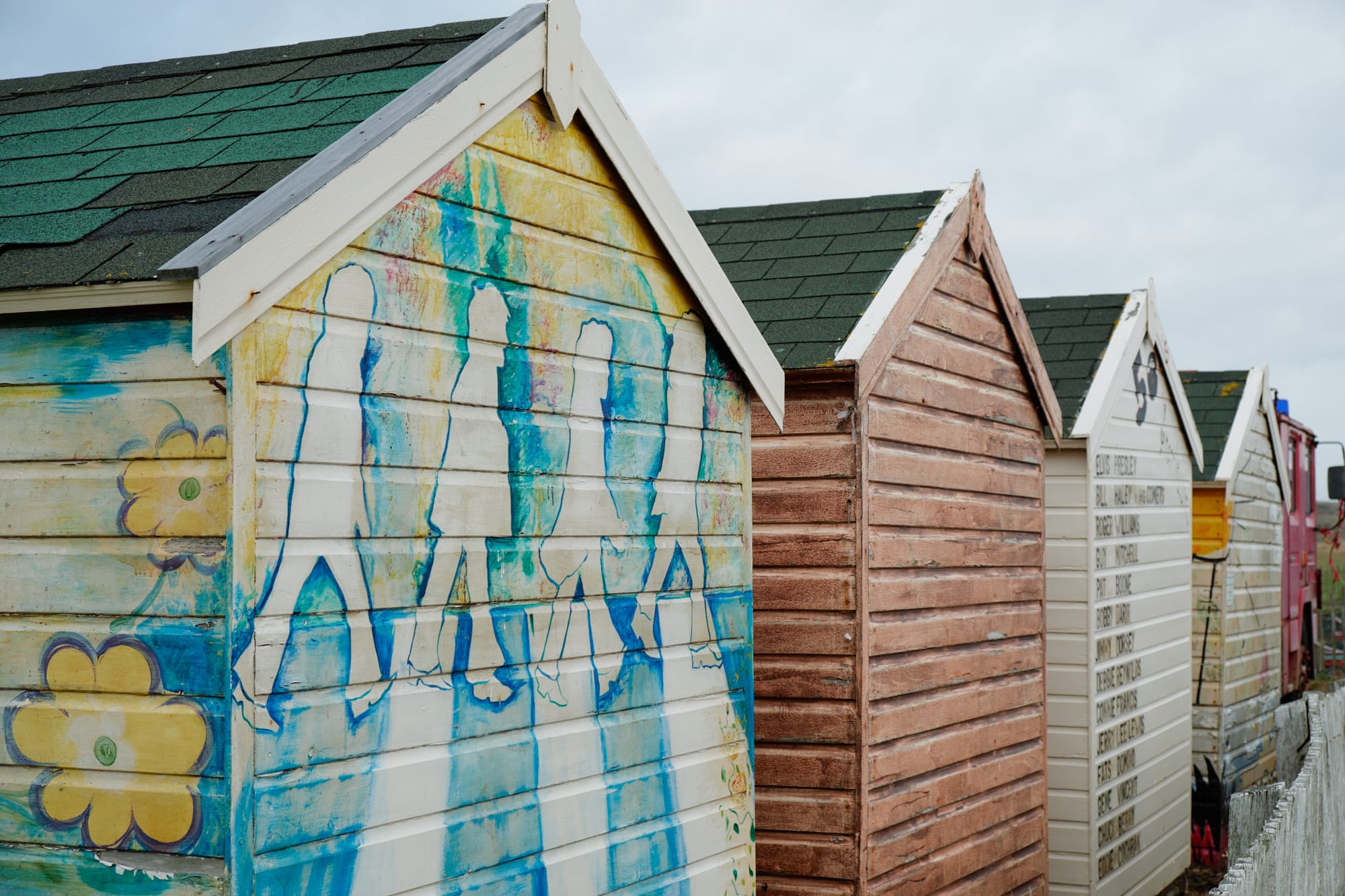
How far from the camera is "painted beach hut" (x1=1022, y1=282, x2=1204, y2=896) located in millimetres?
9086

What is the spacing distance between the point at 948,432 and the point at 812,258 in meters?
1.25

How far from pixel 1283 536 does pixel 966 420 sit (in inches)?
416

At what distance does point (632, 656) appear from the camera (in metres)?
4.98

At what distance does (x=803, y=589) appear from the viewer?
657 centimetres

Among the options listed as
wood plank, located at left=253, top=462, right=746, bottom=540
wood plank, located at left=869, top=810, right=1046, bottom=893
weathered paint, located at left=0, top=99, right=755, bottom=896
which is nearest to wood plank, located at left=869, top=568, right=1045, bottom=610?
wood plank, located at left=869, top=810, right=1046, bottom=893

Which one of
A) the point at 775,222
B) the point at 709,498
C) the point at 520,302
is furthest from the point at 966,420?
the point at 520,302

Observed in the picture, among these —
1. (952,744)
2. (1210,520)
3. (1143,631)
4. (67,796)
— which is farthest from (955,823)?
(1210,520)

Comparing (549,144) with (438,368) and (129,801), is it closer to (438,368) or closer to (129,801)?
(438,368)

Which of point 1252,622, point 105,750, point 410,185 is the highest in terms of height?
point 410,185

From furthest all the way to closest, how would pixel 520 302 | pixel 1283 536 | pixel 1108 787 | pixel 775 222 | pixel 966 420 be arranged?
1. pixel 1283 536
2. pixel 1108 787
3. pixel 775 222
4. pixel 966 420
5. pixel 520 302

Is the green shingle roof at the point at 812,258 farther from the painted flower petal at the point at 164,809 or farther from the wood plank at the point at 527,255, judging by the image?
the painted flower petal at the point at 164,809

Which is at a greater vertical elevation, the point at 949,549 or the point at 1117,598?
the point at 949,549

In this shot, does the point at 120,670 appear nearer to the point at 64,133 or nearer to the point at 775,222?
the point at 64,133

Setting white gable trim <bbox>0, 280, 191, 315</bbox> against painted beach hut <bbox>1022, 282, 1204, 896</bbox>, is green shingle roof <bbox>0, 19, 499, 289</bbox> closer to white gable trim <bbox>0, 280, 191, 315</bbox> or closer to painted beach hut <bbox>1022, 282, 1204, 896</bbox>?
white gable trim <bbox>0, 280, 191, 315</bbox>
